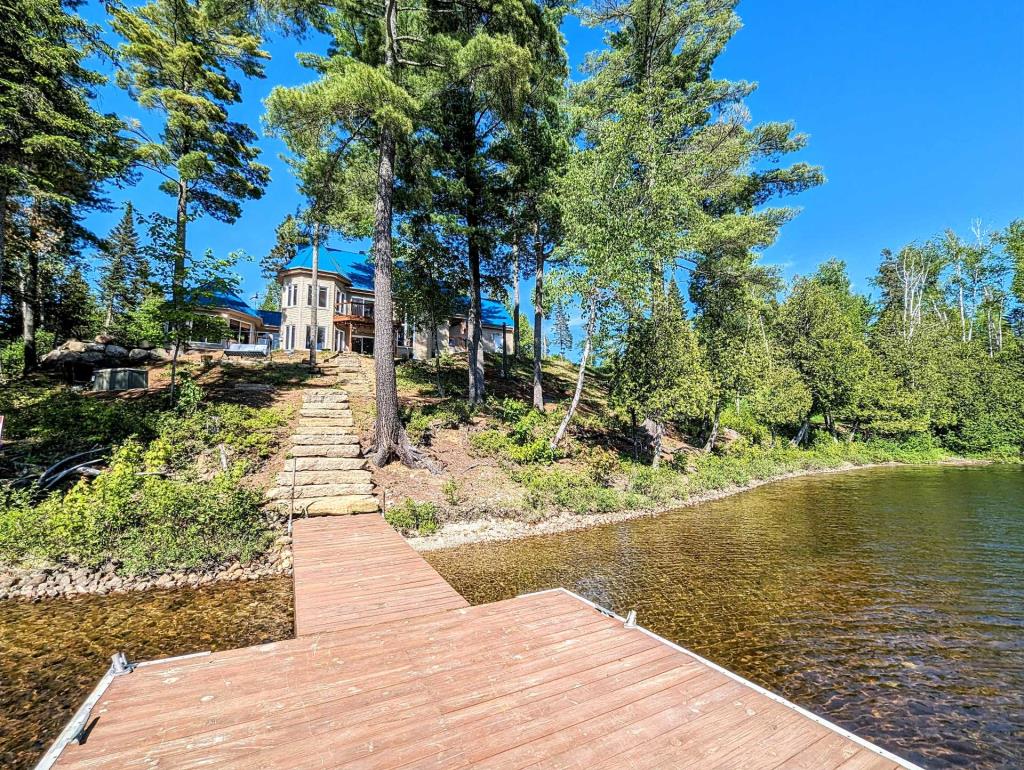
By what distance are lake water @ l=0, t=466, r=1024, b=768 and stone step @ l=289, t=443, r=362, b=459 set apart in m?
4.78

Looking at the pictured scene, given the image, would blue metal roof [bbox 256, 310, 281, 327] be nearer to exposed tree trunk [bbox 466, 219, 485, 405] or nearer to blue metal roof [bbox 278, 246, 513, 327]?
blue metal roof [bbox 278, 246, 513, 327]

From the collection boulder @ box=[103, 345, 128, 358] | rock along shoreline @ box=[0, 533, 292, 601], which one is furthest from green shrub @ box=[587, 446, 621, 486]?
boulder @ box=[103, 345, 128, 358]

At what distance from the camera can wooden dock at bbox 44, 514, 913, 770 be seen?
311 centimetres

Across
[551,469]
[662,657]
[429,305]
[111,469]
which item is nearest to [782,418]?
[551,469]

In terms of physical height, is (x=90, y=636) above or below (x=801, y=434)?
above

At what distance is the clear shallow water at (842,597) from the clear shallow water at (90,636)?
Answer: 3.32 m

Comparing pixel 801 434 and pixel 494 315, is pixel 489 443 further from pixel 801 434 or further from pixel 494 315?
pixel 494 315

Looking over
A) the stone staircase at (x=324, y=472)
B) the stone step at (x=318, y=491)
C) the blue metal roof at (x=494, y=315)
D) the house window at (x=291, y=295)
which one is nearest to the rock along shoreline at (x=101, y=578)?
the stone staircase at (x=324, y=472)

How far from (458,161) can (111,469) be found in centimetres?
1601

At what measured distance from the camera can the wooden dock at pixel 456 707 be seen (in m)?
3.11

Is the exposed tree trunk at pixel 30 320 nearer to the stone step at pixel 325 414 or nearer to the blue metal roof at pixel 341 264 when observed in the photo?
the blue metal roof at pixel 341 264

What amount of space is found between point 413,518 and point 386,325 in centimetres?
622

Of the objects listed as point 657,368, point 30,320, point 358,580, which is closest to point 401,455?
point 358,580

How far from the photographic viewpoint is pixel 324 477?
11.4m
